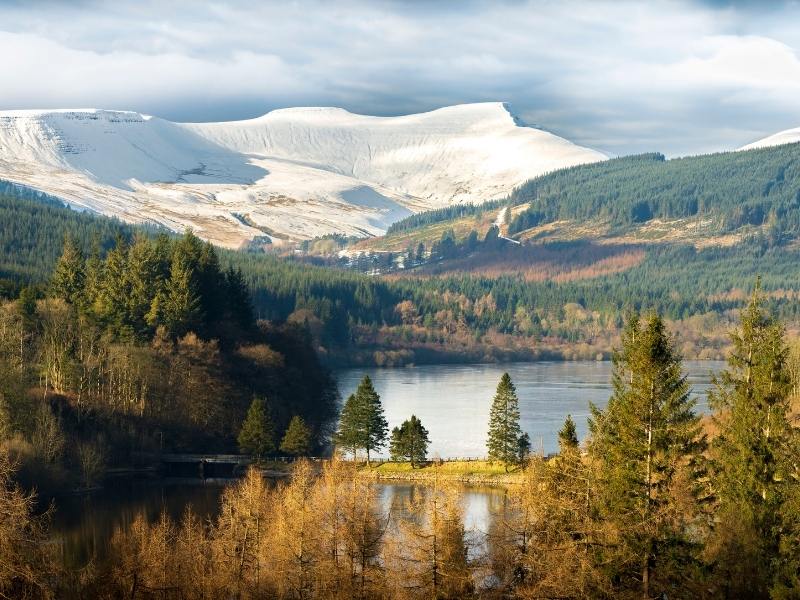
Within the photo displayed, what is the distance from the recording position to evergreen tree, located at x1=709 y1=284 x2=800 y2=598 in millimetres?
43344

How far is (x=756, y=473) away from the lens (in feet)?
146

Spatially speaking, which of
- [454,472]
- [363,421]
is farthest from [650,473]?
[363,421]

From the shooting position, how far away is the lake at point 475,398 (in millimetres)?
113562

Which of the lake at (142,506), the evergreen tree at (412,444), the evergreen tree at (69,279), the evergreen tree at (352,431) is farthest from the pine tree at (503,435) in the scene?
the evergreen tree at (69,279)

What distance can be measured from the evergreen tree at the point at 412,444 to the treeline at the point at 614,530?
47739 millimetres

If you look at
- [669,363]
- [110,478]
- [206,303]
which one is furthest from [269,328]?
[669,363]

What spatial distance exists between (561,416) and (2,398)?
59962mm

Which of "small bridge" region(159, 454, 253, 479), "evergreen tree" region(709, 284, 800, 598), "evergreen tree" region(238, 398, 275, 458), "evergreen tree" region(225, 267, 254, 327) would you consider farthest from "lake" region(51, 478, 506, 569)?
"evergreen tree" region(225, 267, 254, 327)

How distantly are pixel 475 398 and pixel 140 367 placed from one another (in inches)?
2080

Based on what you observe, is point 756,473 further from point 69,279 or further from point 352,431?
point 69,279

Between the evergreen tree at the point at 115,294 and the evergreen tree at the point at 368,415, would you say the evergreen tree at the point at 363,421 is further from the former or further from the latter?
the evergreen tree at the point at 115,294

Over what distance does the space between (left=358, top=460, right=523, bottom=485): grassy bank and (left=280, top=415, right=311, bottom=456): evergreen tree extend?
5.30 meters

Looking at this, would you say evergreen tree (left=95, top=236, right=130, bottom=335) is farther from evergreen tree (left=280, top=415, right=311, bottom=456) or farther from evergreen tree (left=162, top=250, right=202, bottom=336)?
evergreen tree (left=280, top=415, right=311, bottom=456)

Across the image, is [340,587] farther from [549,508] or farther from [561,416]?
[561,416]
